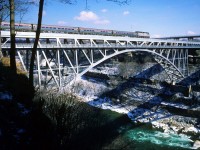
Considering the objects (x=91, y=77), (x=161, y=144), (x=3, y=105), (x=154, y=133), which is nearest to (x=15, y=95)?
(x=3, y=105)

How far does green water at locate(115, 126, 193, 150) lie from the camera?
18.1 meters

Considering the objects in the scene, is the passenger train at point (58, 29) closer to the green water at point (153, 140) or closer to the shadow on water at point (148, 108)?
the shadow on water at point (148, 108)

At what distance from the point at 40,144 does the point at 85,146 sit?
4.42m

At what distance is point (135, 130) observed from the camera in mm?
21578

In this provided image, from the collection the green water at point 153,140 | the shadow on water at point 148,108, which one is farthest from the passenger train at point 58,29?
the green water at point 153,140

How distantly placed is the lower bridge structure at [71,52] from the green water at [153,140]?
21.6 feet

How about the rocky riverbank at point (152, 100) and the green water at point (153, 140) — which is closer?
the green water at point (153, 140)

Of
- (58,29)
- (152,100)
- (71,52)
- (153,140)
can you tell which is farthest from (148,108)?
(58,29)

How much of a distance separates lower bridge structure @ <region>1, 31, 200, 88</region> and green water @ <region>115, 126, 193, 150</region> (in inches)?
259

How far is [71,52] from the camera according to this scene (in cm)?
2020

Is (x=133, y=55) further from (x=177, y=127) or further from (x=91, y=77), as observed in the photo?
(x=177, y=127)

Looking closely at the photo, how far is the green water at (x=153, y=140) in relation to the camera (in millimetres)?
18078

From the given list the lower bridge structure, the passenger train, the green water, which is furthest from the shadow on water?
the passenger train

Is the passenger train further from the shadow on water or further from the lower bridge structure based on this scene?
the shadow on water
